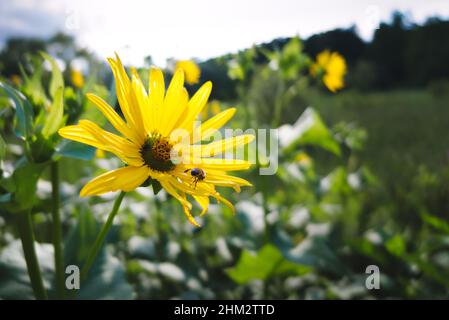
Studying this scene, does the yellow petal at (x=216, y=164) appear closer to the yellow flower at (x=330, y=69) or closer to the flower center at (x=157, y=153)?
the flower center at (x=157, y=153)

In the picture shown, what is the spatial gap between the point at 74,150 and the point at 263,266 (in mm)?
499

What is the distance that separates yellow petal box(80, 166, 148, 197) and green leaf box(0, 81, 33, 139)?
183mm

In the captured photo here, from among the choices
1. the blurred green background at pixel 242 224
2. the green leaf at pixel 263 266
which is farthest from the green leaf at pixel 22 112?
the green leaf at pixel 263 266

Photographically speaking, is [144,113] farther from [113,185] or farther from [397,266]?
[397,266]

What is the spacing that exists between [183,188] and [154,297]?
2.33 feet

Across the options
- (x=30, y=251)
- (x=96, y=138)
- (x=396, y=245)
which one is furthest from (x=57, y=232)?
(x=396, y=245)

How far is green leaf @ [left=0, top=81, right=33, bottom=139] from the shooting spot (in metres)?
0.54

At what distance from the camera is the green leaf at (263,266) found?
0.87 metres

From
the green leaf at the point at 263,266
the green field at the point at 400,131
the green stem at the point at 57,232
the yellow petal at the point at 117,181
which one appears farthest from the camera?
the green field at the point at 400,131

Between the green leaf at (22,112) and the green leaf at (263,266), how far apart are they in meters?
0.47

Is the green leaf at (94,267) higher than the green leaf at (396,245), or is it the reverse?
the green leaf at (94,267)

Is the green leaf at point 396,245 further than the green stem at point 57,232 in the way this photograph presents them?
Yes

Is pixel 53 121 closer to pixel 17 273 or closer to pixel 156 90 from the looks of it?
pixel 156 90

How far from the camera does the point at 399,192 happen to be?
1975 millimetres
